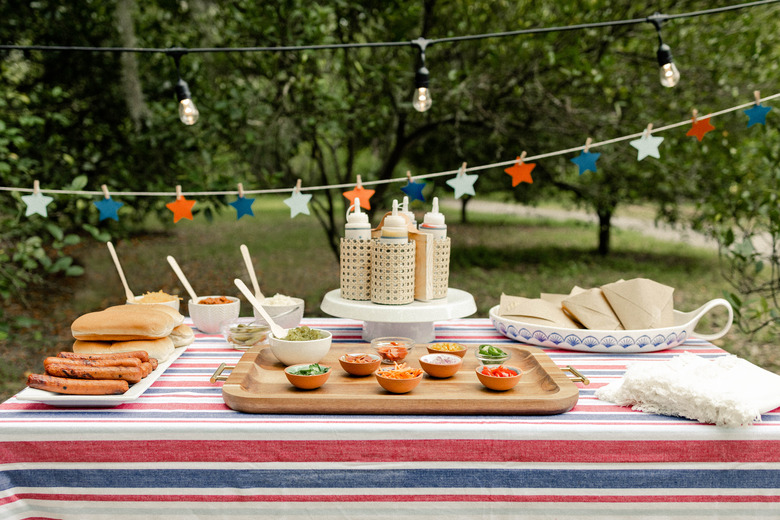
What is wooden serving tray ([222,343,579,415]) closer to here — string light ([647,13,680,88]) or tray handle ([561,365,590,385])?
tray handle ([561,365,590,385])

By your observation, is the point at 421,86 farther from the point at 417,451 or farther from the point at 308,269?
the point at 308,269

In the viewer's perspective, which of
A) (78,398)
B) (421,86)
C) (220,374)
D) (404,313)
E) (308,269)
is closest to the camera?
(78,398)

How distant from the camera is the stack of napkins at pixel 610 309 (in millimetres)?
2074

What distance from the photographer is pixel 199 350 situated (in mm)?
2066

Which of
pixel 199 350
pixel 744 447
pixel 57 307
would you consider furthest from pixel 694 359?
pixel 57 307

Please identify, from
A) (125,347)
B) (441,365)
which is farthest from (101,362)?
(441,365)

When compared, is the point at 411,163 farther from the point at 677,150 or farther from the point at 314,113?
the point at 314,113

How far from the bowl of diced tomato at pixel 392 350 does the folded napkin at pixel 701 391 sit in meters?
0.58

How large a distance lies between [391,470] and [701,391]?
78 cm

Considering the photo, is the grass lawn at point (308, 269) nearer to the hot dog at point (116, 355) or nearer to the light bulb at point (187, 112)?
the light bulb at point (187, 112)

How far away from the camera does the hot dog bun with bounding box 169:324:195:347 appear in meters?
2.04

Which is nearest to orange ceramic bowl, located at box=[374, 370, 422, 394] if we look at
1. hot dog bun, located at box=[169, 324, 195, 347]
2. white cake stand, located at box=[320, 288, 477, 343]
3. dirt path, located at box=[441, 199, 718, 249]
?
white cake stand, located at box=[320, 288, 477, 343]

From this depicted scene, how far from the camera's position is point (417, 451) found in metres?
1.37

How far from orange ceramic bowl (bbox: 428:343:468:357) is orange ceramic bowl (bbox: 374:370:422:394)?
291mm
